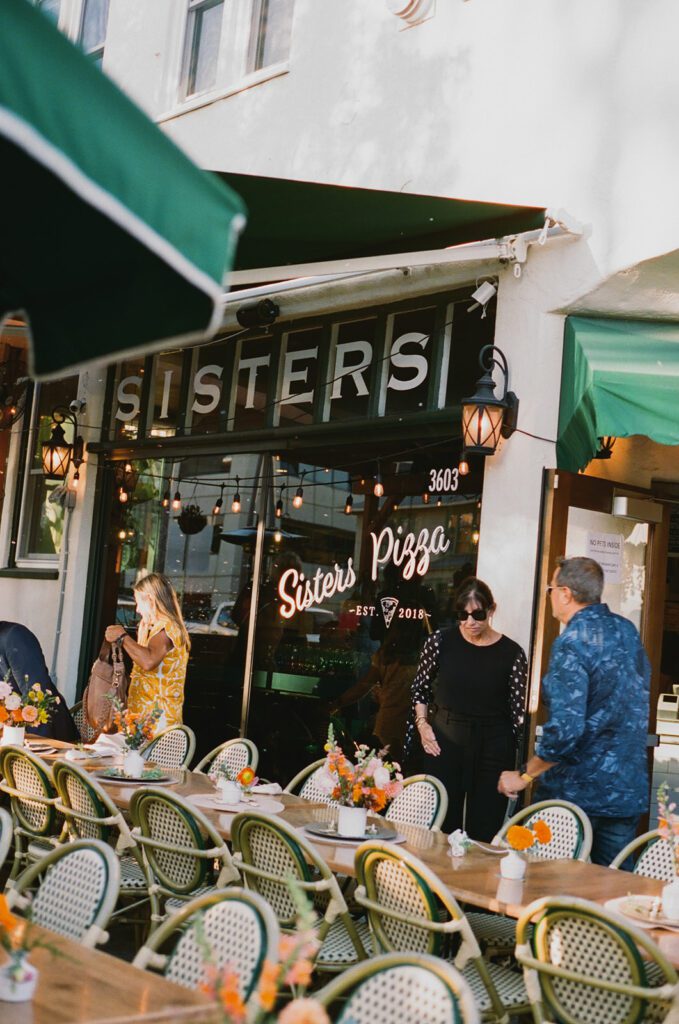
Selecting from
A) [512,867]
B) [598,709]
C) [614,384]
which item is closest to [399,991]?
[512,867]

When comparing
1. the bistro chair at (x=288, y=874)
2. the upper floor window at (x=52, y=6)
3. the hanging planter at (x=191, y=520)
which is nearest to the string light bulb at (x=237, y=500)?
the hanging planter at (x=191, y=520)

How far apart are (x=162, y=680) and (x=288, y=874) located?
140 inches

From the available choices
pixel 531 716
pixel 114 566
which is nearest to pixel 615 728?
pixel 531 716

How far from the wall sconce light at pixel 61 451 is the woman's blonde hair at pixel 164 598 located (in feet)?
10.4

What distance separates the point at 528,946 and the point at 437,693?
10.0ft

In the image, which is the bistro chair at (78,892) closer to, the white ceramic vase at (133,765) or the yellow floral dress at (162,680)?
the white ceramic vase at (133,765)

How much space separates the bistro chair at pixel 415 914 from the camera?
4.04m

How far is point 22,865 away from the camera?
6414 mm

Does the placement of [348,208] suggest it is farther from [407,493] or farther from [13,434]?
[13,434]

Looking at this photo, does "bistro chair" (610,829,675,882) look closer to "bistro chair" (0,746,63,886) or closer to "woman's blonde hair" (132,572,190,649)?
"bistro chair" (0,746,63,886)

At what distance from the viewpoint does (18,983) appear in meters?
2.90

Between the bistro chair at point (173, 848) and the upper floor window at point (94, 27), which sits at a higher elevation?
the upper floor window at point (94, 27)

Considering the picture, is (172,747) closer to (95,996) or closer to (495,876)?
(495,876)

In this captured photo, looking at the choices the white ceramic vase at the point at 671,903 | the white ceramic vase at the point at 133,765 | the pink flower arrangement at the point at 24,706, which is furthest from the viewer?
the pink flower arrangement at the point at 24,706
